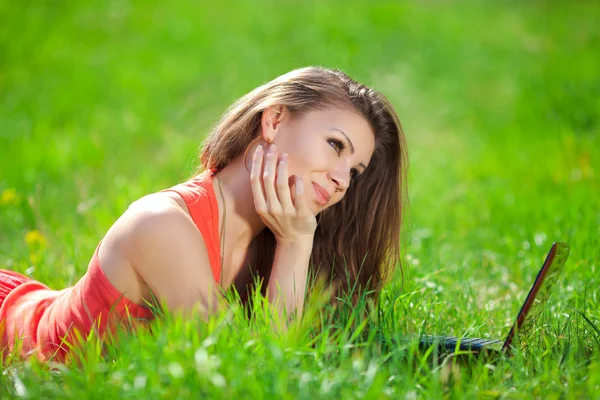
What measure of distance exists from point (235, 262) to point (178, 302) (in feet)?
1.99

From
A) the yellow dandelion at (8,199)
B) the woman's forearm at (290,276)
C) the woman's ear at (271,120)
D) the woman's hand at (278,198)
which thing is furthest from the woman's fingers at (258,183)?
the yellow dandelion at (8,199)

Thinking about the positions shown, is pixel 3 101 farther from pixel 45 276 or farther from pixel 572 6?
pixel 572 6

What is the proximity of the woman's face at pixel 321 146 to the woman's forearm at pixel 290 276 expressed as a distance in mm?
179

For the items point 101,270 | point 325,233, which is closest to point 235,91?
point 325,233

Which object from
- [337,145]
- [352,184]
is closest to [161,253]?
[337,145]

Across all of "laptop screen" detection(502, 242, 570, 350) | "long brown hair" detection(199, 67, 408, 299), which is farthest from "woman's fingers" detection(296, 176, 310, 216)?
"laptop screen" detection(502, 242, 570, 350)

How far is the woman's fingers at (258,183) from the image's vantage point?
2.78 meters

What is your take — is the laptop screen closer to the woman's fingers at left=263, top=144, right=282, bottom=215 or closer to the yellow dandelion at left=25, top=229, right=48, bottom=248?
the woman's fingers at left=263, top=144, right=282, bottom=215

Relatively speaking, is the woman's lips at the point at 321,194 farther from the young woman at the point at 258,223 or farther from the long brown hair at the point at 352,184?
the long brown hair at the point at 352,184

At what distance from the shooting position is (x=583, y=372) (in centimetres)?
238

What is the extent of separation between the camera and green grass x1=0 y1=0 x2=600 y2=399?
2170mm

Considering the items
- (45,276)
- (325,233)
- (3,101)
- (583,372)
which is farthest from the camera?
(3,101)

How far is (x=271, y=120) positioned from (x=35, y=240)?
1950 mm

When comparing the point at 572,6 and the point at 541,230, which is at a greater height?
the point at 572,6
